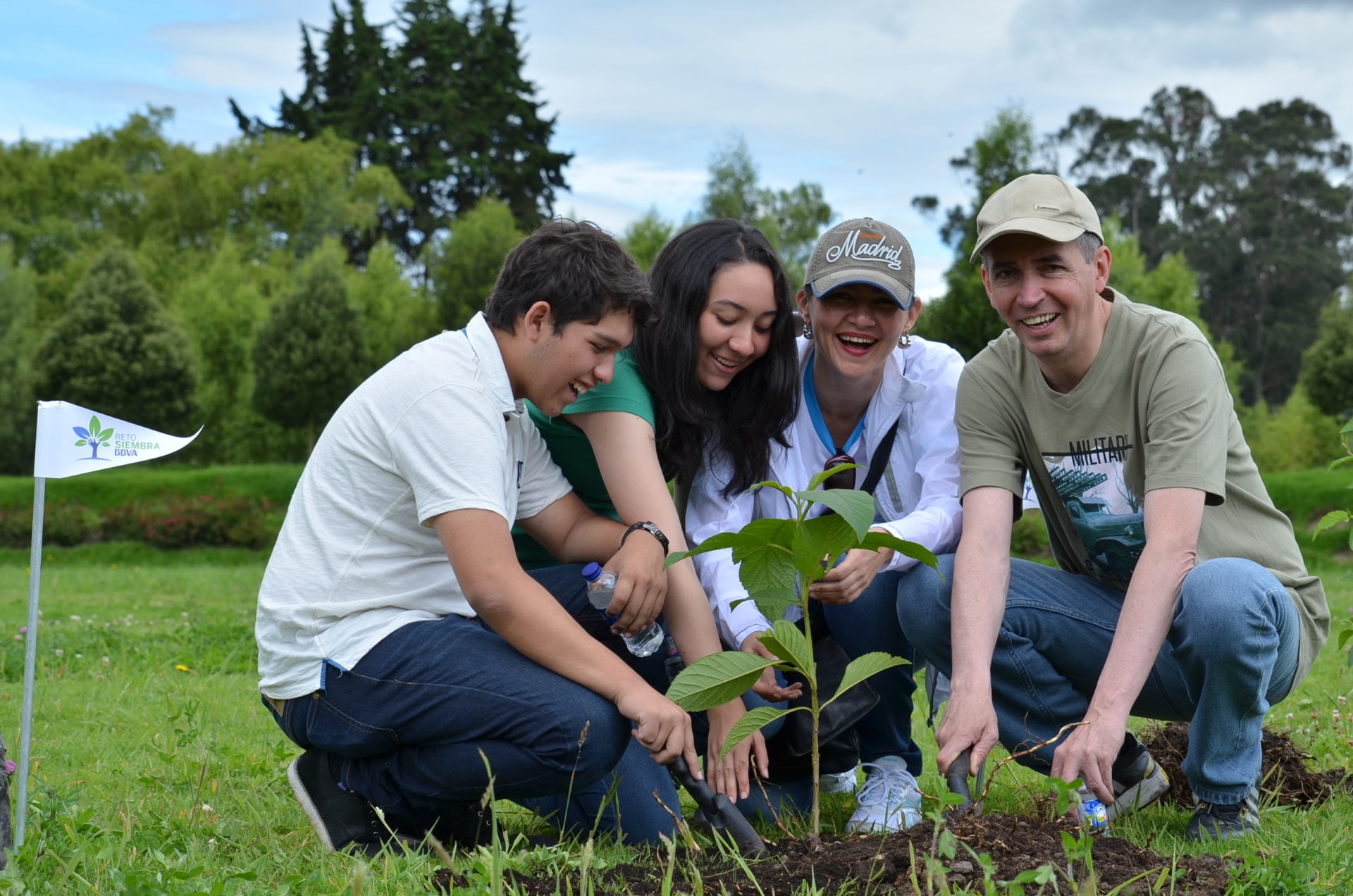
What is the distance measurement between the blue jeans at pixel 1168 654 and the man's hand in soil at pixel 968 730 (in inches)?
15.3

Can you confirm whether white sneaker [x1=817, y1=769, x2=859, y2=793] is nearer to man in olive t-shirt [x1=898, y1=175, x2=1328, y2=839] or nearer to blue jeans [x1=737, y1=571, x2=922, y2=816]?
blue jeans [x1=737, y1=571, x2=922, y2=816]

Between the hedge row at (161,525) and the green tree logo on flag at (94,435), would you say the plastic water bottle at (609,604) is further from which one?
the hedge row at (161,525)

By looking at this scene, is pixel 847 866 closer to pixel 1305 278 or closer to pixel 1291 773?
pixel 1291 773

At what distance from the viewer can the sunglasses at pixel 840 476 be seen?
3238 millimetres

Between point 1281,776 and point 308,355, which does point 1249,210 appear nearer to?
point 308,355

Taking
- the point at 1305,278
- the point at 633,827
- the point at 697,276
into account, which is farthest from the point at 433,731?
the point at 1305,278

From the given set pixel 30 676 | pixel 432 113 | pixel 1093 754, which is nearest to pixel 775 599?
pixel 1093 754

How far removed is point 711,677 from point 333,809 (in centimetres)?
105

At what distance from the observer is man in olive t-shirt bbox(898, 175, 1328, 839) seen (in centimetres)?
247

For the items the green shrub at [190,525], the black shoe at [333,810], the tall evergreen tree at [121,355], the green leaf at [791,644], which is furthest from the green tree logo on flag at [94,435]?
the tall evergreen tree at [121,355]

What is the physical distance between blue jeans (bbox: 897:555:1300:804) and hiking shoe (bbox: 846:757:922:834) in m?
0.27

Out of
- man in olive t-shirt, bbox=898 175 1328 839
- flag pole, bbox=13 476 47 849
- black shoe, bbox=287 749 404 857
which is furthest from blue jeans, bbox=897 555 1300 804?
flag pole, bbox=13 476 47 849

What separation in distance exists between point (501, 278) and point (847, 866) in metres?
1.47

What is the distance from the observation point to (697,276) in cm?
300
